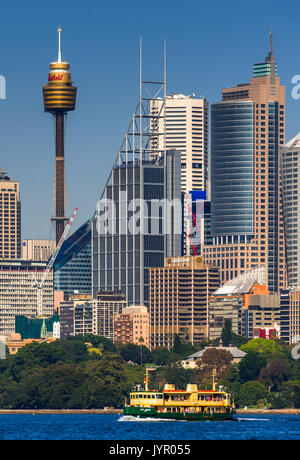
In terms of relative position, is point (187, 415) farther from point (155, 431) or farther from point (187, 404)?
point (155, 431)

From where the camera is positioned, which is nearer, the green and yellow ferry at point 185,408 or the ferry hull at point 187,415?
the ferry hull at point 187,415

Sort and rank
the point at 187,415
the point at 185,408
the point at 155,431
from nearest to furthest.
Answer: the point at 155,431 < the point at 187,415 < the point at 185,408

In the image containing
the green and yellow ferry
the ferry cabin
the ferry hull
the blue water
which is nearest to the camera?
the blue water

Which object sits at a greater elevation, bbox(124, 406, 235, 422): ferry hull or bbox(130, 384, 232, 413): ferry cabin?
bbox(130, 384, 232, 413): ferry cabin

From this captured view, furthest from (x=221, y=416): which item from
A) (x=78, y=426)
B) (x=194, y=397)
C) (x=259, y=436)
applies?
(x=259, y=436)

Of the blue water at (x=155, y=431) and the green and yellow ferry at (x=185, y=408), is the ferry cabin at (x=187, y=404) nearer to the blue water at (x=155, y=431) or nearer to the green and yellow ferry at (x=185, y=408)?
the green and yellow ferry at (x=185, y=408)

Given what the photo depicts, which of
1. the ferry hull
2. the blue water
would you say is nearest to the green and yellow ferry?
the ferry hull

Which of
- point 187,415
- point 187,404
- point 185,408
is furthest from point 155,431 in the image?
point 185,408

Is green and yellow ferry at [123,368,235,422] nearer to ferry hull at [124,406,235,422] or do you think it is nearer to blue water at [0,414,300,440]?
ferry hull at [124,406,235,422]

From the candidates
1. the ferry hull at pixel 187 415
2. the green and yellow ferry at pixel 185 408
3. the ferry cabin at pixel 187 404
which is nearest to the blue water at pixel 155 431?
the ferry hull at pixel 187 415
